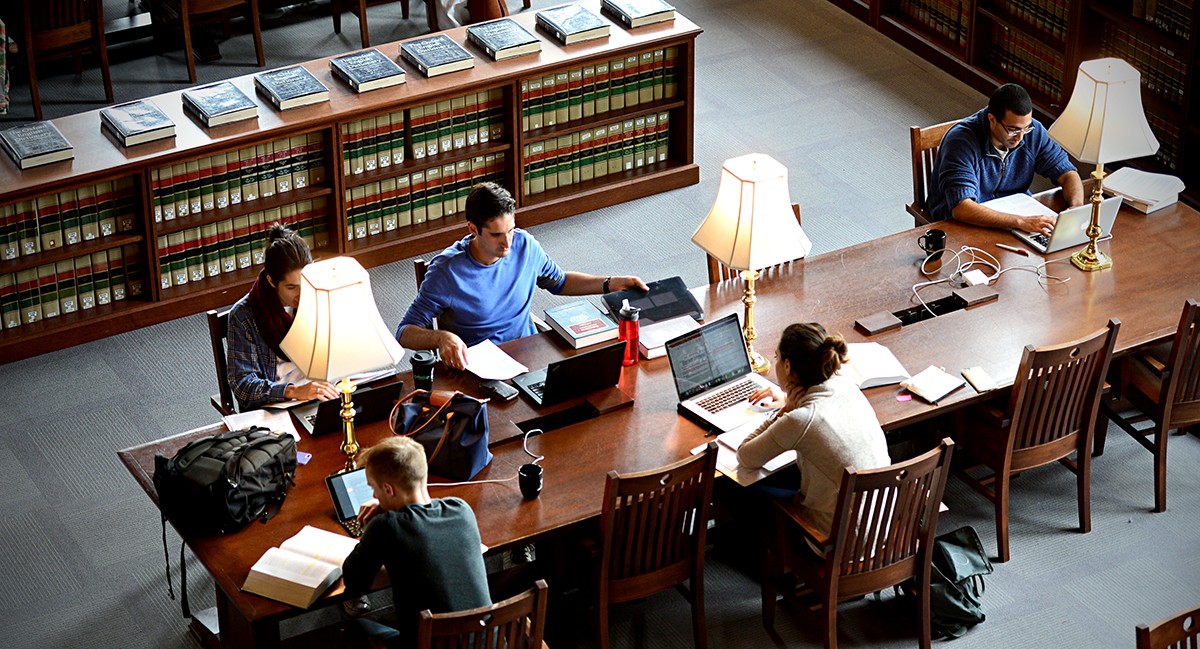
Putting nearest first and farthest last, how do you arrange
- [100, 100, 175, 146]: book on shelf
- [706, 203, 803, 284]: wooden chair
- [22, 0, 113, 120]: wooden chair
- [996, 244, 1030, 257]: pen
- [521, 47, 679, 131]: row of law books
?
[706, 203, 803, 284]: wooden chair
[996, 244, 1030, 257]: pen
[100, 100, 175, 146]: book on shelf
[521, 47, 679, 131]: row of law books
[22, 0, 113, 120]: wooden chair

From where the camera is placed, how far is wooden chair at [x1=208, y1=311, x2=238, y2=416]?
515 centimetres

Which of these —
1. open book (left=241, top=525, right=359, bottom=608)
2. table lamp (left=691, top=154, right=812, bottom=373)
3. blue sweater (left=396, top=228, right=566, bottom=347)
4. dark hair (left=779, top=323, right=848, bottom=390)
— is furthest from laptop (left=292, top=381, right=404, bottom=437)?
dark hair (left=779, top=323, right=848, bottom=390)

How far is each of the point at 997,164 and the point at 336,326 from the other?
10.3ft

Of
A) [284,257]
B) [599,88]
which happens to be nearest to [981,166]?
[599,88]

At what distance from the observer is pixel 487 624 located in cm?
386

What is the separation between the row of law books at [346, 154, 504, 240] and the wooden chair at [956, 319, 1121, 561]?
9.73ft

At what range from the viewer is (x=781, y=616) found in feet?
16.6

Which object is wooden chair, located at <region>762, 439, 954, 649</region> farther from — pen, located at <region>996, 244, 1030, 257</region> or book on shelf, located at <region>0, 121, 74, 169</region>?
book on shelf, located at <region>0, 121, 74, 169</region>

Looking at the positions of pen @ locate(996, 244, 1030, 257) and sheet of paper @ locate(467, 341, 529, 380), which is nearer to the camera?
sheet of paper @ locate(467, 341, 529, 380)

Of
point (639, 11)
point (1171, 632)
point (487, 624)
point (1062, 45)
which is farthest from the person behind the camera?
point (1062, 45)

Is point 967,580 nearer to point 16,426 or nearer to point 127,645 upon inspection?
point 127,645

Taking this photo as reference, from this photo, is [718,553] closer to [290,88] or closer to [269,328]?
[269,328]

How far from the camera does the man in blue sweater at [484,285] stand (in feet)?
16.9

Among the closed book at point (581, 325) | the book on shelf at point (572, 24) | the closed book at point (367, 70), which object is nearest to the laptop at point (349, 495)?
the closed book at point (581, 325)
